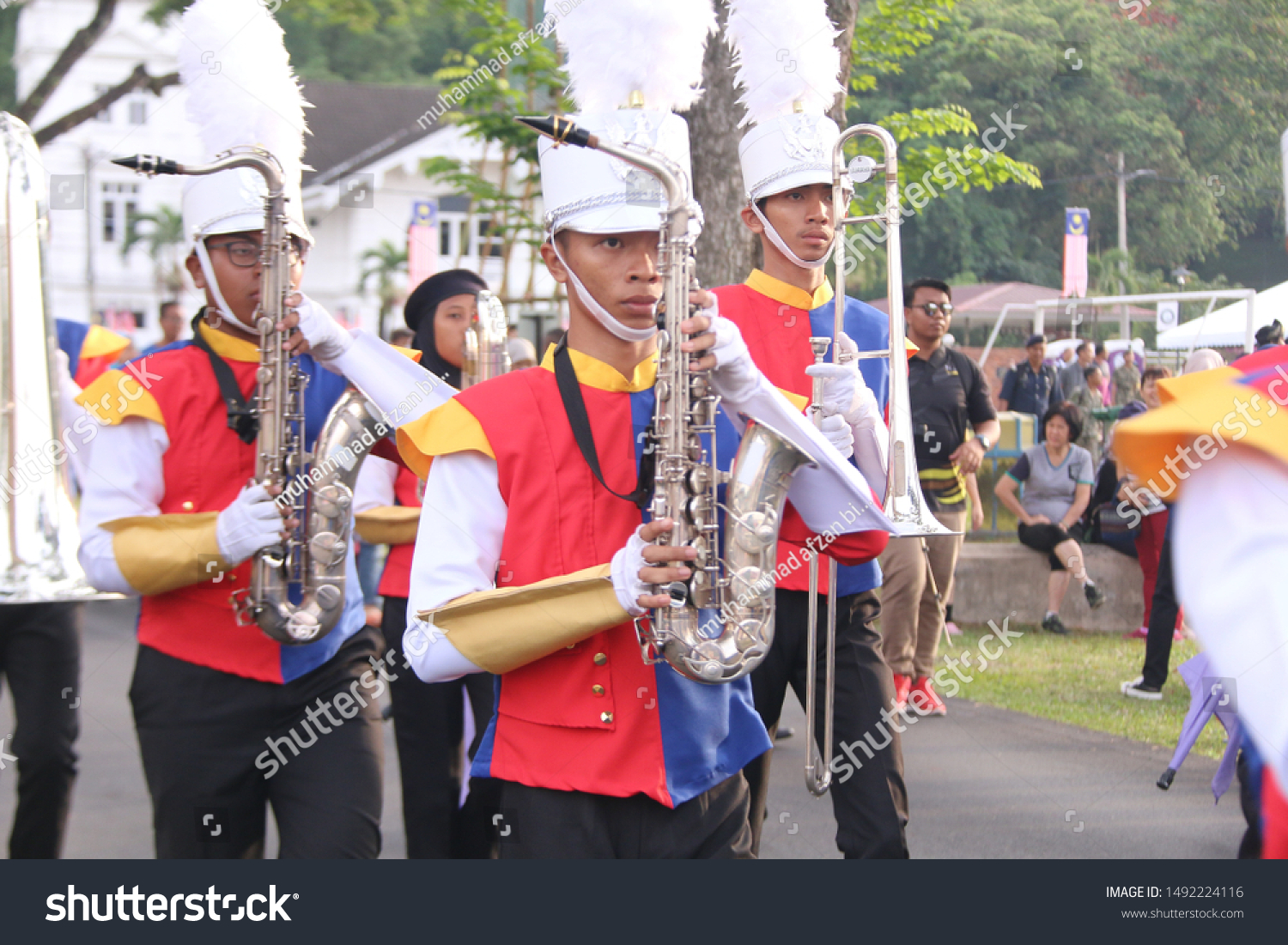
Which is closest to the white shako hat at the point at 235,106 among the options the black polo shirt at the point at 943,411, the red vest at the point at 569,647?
the red vest at the point at 569,647

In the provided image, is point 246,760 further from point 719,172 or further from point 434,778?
point 719,172

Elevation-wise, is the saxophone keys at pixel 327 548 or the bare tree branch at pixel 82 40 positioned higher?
the bare tree branch at pixel 82 40

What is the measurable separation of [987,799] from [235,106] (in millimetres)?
4633

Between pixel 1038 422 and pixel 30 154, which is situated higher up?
Answer: pixel 30 154

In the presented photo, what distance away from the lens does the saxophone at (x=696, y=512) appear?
240cm

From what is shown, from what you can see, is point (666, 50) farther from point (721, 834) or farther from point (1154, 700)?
point (1154, 700)

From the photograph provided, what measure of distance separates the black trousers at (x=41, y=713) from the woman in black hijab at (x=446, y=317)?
164cm

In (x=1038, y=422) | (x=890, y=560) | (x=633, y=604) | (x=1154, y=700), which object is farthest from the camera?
(x=1038, y=422)

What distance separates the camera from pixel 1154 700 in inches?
307

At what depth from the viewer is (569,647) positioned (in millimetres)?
2521

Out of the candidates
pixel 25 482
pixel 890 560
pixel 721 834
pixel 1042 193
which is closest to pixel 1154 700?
pixel 890 560

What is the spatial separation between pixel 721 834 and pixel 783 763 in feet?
14.4

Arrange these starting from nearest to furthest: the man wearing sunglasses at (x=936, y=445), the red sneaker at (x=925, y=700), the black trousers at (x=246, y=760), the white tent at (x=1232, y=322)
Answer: the black trousers at (x=246, y=760)
the man wearing sunglasses at (x=936, y=445)
the white tent at (x=1232, y=322)
the red sneaker at (x=925, y=700)

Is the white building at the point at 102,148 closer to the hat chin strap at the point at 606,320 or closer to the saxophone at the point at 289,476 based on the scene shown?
the saxophone at the point at 289,476
